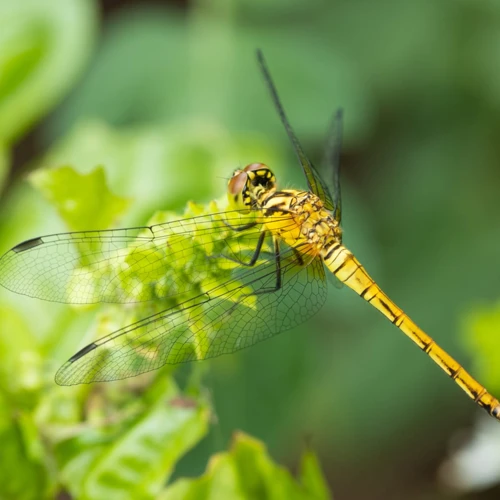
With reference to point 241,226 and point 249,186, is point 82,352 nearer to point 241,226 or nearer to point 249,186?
point 241,226

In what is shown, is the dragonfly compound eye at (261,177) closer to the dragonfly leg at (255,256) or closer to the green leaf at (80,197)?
the dragonfly leg at (255,256)

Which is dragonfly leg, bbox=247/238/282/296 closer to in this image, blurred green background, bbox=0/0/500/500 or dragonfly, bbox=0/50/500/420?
dragonfly, bbox=0/50/500/420

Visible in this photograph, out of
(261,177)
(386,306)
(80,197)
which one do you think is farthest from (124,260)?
(386,306)

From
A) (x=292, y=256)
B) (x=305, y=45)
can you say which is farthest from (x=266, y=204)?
(x=305, y=45)

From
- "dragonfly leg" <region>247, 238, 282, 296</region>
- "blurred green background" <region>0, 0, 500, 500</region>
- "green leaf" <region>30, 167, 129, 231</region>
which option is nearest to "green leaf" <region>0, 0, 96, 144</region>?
"blurred green background" <region>0, 0, 500, 500</region>

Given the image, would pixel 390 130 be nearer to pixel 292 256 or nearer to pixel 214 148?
pixel 214 148

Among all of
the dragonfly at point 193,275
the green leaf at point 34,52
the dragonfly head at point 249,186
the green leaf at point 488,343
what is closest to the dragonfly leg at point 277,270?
the dragonfly at point 193,275

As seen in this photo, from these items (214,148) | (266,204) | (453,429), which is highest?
(214,148)
